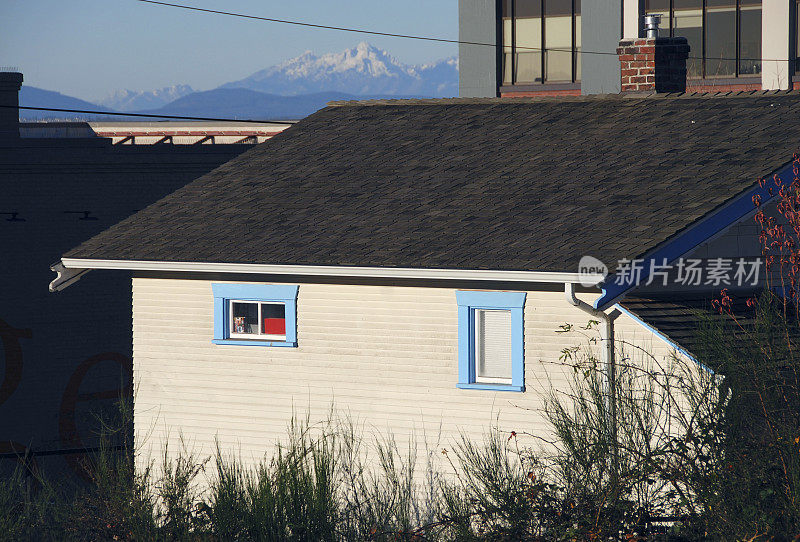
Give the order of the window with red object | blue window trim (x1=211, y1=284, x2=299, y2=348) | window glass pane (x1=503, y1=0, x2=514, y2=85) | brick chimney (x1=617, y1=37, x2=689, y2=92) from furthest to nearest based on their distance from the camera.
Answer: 1. window glass pane (x1=503, y1=0, x2=514, y2=85)
2. brick chimney (x1=617, y1=37, x2=689, y2=92)
3. the window with red object
4. blue window trim (x1=211, y1=284, x2=299, y2=348)

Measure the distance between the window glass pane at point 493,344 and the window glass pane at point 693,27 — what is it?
68.0 feet

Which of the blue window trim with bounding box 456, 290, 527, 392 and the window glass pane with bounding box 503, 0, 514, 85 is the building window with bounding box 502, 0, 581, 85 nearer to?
the window glass pane with bounding box 503, 0, 514, 85

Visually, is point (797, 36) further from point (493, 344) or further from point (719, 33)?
point (493, 344)

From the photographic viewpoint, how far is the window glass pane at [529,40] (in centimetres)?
3534

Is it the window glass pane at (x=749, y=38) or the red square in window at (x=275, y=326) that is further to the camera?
the window glass pane at (x=749, y=38)

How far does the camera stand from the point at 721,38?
1283 inches

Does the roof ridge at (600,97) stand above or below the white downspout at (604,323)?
above

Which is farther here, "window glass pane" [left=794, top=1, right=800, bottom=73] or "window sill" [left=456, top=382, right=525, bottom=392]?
"window glass pane" [left=794, top=1, right=800, bottom=73]

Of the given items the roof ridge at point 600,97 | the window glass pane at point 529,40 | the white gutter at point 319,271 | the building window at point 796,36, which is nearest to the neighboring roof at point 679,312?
the white gutter at point 319,271

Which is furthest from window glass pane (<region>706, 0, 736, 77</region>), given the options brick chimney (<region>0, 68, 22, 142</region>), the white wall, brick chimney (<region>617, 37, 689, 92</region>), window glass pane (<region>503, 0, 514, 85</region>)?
brick chimney (<region>0, 68, 22, 142</region>)

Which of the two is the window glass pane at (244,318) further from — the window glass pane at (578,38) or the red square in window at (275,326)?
the window glass pane at (578,38)

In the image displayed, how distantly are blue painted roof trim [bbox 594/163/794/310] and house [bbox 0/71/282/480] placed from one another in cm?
1436

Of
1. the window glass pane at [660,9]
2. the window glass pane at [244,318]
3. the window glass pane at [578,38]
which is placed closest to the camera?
the window glass pane at [244,318]

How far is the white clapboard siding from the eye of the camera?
1422 cm
